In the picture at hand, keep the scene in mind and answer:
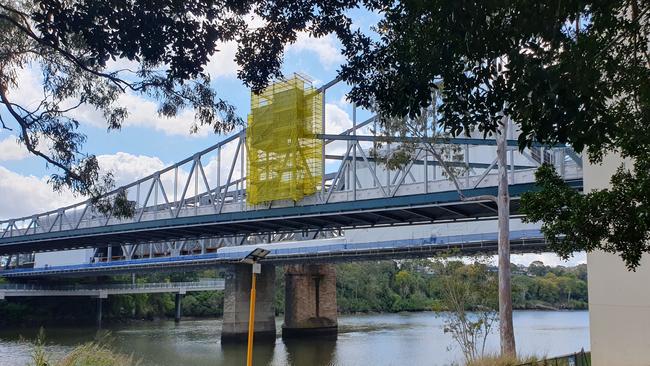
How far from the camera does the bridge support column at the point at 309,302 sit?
189ft

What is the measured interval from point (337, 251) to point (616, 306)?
34.7 metres

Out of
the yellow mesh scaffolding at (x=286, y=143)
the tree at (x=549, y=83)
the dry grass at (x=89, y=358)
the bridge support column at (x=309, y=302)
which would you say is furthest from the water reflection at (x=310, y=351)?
the tree at (x=549, y=83)

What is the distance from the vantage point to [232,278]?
53000mm

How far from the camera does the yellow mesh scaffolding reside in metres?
44.8

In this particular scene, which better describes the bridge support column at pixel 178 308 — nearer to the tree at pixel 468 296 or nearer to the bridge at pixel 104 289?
the bridge at pixel 104 289

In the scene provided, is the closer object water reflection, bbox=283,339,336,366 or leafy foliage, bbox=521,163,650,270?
leafy foliage, bbox=521,163,650,270

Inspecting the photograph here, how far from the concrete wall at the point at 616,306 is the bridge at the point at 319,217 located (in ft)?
29.1

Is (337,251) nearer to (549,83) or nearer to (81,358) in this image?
(81,358)

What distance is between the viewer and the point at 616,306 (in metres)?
14.3

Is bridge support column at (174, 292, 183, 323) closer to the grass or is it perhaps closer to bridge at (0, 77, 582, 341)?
bridge at (0, 77, 582, 341)

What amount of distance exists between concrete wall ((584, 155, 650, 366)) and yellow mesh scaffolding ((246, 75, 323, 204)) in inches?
1184

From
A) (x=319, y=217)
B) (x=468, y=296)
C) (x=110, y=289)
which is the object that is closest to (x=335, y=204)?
(x=319, y=217)

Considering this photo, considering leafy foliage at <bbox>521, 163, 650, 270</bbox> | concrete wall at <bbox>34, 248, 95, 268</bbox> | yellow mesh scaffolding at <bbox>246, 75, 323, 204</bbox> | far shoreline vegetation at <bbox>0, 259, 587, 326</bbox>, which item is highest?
yellow mesh scaffolding at <bbox>246, 75, 323, 204</bbox>

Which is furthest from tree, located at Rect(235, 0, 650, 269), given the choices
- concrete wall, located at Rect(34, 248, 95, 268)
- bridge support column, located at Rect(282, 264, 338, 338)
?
concrete wall, located at Rect(34, 248, 95, 268)
